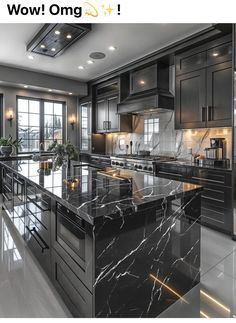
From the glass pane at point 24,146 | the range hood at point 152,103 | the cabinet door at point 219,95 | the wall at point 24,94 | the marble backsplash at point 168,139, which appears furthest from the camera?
the glass pane at point 24,146

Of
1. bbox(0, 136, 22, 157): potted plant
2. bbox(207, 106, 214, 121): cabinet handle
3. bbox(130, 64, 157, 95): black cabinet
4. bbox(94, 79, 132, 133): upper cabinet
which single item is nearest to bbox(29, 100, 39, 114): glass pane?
bbox(0, 136, 22, 157): potted plant

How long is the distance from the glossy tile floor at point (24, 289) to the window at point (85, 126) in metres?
4.12

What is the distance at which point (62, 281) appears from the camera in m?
1.70

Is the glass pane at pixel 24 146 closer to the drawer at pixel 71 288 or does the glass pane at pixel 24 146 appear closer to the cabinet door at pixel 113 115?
the cabinet door at pixel 113 115

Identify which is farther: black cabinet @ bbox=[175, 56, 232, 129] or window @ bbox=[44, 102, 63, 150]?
window @ bbox=[44, 102, 63, 150]

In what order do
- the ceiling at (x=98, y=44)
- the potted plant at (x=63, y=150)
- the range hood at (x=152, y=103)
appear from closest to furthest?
the potted plant at (x=63, y=150)
the ceiling at (x=98, y=44)
the range hood at (x=152, y=103)

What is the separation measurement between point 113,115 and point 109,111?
0.69ft

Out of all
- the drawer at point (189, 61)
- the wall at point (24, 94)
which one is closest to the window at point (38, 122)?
the wall at point (24, 94)

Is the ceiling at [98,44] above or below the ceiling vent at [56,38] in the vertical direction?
above

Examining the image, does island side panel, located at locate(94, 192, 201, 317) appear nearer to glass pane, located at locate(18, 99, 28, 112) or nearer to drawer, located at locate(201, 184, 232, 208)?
drawer, located at locate(201, 184, 232, 208)

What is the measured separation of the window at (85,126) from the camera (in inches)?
255

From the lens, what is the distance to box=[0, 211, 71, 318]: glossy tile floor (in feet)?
5.61

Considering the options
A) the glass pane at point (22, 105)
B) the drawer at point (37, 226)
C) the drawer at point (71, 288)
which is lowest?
the drawer at point (71, 288)

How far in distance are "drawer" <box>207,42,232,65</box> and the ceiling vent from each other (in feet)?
6.10
